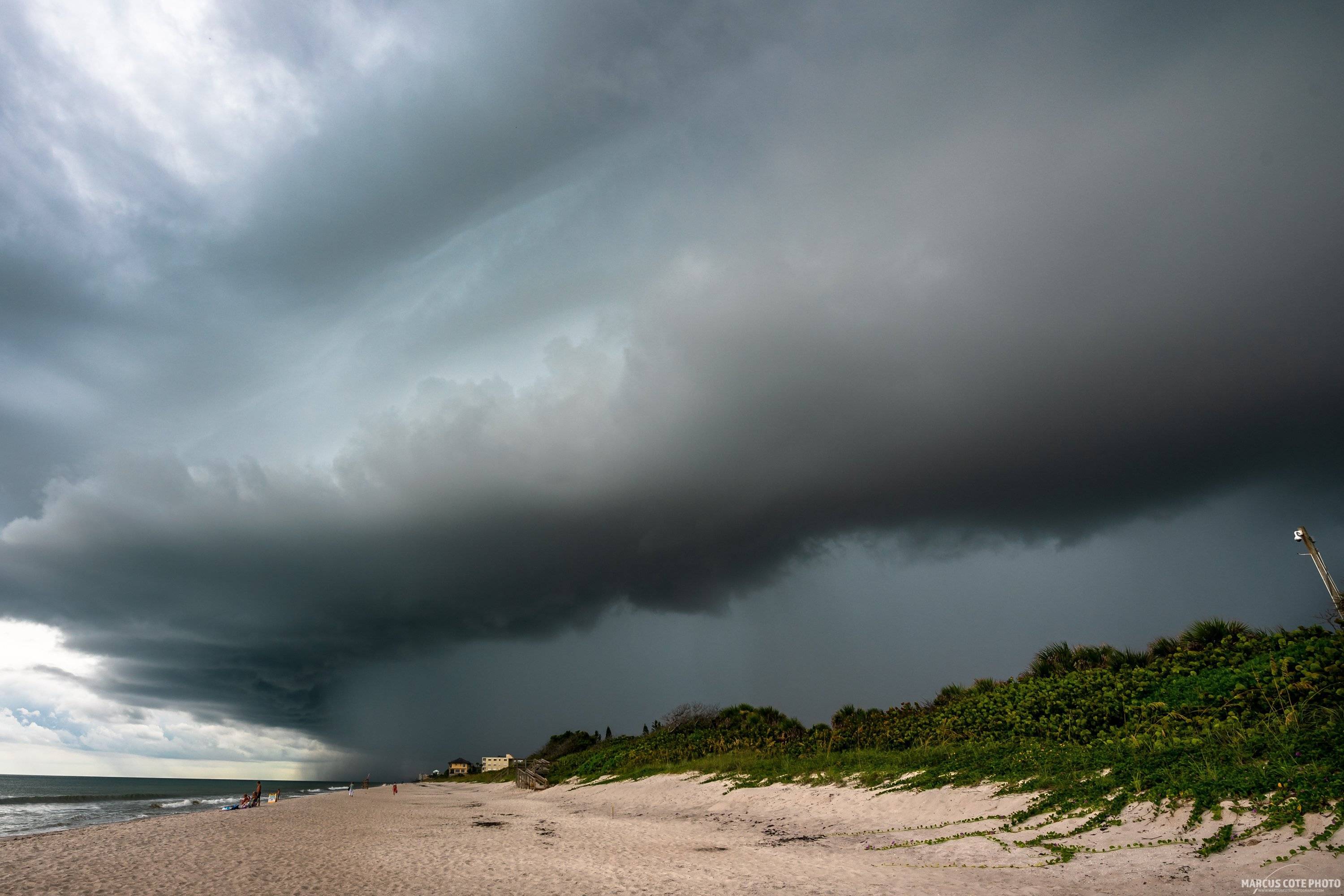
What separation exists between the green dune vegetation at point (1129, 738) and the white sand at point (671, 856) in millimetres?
747

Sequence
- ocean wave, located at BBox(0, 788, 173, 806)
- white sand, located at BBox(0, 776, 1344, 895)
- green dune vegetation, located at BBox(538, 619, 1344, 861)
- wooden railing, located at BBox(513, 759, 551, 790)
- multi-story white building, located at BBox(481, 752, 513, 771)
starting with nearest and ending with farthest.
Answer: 1. white sand, located at BBox(0, 776, 1344, 895)
2. green dune vegetation, located at BBox(538, 619, 1344, 861)
3. wooden railing, located at BBox(513, 759, 551, 790)
4. ocean wave, located at BBox(0, 788, 173, 806)
5. multi-story white building, located at BBox(481, 752, 513, 771)

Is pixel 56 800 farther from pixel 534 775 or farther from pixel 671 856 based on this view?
pixel 671 856

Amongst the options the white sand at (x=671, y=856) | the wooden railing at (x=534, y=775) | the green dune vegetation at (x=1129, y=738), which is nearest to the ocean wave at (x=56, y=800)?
the wooden railing at (x=534, y=775)

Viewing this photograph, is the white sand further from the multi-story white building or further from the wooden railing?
the multi-story white building

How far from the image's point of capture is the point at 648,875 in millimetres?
14094

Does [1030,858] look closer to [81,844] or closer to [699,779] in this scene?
[699,779]

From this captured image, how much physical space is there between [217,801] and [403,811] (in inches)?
1778

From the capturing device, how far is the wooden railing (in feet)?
206

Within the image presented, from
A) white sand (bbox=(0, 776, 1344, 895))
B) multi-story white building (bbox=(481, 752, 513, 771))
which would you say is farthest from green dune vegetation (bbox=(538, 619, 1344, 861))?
multi-story white building (bbox=(481, 752, 513, 771))

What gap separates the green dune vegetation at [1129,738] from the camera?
1234 cm

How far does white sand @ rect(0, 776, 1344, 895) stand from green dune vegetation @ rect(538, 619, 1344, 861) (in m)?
0.75

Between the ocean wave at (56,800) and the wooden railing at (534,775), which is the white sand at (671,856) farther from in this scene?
the ocean wave at (56,800)

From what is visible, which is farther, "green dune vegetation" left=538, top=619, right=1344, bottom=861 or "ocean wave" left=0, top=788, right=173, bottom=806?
"ocean wave" left=0, top=788, right=173, bottom=806

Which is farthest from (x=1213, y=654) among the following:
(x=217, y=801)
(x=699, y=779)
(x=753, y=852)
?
(x=217, y=801)
